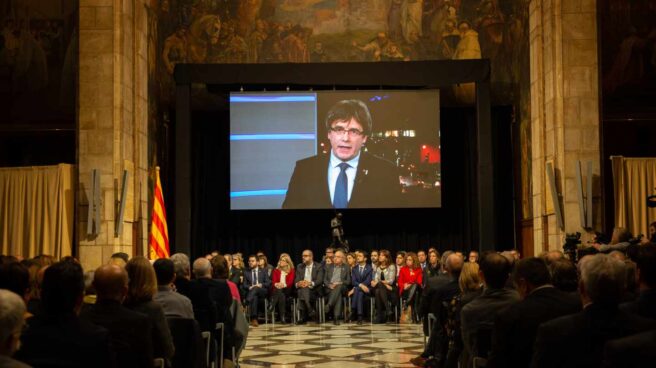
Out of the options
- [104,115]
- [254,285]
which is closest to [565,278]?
[104,115]

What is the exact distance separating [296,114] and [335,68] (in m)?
1.28

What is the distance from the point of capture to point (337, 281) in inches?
659

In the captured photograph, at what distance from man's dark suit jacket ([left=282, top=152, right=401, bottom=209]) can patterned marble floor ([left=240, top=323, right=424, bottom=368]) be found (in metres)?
3.74

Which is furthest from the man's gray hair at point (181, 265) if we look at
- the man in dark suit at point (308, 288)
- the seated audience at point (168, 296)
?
the man in dark suit at point (308, 288)

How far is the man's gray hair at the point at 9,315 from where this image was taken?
2.79 meters

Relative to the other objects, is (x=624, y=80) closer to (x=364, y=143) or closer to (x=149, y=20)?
(x=364, y=143)

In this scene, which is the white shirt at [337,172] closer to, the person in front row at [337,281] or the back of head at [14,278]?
the person in front row at [337,281]

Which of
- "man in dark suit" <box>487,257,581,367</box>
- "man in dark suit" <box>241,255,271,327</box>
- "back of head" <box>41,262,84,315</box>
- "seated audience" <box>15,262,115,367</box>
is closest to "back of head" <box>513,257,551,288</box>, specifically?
"man in dark suit" <box>487,257,581,367</box>

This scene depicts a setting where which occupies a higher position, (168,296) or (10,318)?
(10,318)

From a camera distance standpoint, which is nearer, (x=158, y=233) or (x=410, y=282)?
(x=158, y=233)

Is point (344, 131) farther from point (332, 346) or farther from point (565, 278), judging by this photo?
point (565, 278)

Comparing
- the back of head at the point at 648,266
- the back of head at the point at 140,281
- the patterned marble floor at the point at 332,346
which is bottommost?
the patterned marble floor at the point at 332,346

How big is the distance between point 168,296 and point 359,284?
10471 mm

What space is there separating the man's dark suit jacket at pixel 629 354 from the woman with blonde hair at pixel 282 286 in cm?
1421
